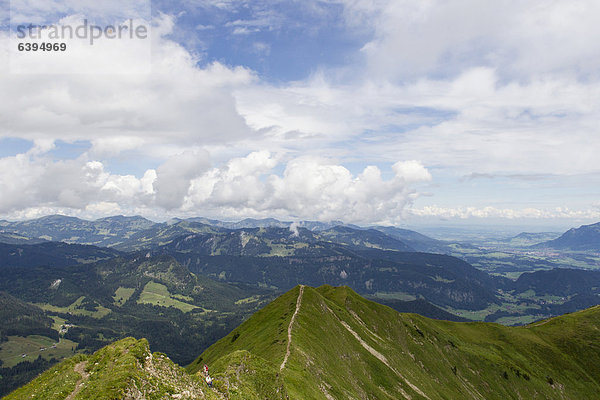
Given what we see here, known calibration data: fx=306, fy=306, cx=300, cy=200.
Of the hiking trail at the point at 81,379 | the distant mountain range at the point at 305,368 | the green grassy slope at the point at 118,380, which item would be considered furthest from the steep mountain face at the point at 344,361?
the hiking trail at the point at 81,379

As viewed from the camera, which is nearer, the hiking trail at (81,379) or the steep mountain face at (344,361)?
the hiking trail at (81,379)

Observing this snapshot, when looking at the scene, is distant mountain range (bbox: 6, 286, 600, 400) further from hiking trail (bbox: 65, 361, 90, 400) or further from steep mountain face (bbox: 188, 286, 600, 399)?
steep mountain face (bbox: 188, 286, 600, 399)

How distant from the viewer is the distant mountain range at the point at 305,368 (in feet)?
133

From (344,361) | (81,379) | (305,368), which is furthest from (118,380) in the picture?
(344,361)

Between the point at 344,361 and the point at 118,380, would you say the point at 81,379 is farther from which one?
the point at 344,361

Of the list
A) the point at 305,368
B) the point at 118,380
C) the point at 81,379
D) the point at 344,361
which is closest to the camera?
the point at 118,380

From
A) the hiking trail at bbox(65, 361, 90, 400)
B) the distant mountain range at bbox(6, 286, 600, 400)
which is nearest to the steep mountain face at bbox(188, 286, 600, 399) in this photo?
the distant mountain range at bbox(6, 286, 600, 400)

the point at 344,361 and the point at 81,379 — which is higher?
the point at 81,379

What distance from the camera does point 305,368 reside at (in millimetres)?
90625

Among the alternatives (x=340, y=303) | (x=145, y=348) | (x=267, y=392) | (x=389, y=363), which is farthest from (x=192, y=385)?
(x=340, y=303)

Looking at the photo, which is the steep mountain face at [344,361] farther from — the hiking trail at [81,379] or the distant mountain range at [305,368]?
the hiking trail at [81,379]

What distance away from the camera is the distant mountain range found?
4050 cm

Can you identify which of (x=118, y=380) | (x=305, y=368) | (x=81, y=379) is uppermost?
(x=118, y=380)

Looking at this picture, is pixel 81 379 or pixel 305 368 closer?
pixel 81 379
